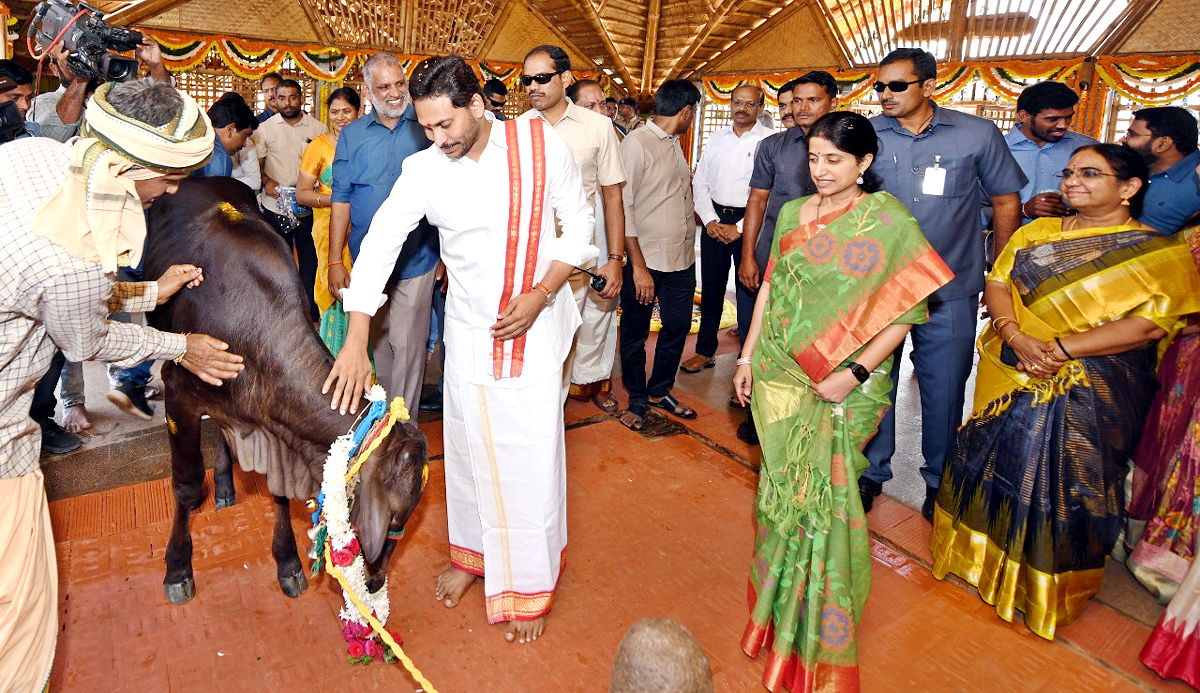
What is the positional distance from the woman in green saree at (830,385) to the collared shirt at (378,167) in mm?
1948

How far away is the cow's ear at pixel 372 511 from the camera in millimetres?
2059

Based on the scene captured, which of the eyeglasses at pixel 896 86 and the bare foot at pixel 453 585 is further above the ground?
the eyeglasses at pixel 896 86

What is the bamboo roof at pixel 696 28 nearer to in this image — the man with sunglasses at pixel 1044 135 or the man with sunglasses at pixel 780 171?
the man with sunglasses at pixel 1044 135

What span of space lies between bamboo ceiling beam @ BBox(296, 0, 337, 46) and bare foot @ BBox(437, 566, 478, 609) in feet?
33.8

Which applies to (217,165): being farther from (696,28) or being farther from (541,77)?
(696,28)

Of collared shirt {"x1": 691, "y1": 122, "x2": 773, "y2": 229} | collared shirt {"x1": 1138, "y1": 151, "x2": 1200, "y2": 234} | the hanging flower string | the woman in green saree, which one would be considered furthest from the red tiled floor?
collared shirt {"x1": 691, "y1": 122, "x2": 773, "y2": 229}

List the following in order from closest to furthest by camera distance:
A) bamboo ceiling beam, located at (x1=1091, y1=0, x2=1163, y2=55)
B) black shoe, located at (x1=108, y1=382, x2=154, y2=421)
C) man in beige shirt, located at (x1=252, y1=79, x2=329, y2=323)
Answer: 1. black shoe, located at (x1=108, y1=382, x2=154, y2=421)
2. man in beige shirt, located at (x1=252, y1=79, x2=329, y2=323)
3. bamboo ceiling beam, located at (x1=1091, y1=0, x2=1163, y2=55)

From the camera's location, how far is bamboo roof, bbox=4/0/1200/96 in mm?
10016

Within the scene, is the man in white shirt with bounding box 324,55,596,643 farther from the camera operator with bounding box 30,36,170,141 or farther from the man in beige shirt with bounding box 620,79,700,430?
the man in beige shirt with bounding box 620,79,700,430

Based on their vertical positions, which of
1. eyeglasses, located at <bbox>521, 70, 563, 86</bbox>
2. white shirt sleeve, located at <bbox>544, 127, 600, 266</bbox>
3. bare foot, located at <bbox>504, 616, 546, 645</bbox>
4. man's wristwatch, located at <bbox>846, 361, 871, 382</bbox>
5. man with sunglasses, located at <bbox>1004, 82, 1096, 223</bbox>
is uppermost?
eyeglasses, located at <bbox>521, 70, 563, 86</bbox>

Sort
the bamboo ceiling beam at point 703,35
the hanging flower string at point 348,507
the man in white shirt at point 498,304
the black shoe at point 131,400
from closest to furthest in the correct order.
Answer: the hanging flower string at point 348,507
the man in white shirt at point 498,304
the black shoe at point 131,400
the bamboo ceiling beam at point 703,35

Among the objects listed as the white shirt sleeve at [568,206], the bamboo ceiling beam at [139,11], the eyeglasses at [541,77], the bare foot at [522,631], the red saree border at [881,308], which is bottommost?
the bare foot at [522,631]

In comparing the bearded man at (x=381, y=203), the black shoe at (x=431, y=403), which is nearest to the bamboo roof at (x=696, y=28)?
the black shoe at (x=431, y=403)

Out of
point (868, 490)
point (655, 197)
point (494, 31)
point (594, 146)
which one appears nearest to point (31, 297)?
point (594, 146)
